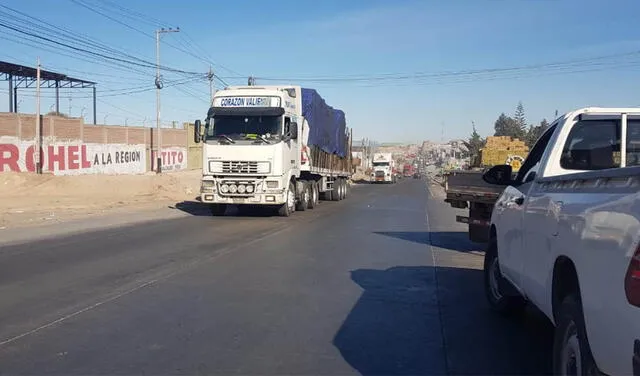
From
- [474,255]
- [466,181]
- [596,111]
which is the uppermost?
[596,111]

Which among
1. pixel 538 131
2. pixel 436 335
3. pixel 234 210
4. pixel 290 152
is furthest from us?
pixel 538 131

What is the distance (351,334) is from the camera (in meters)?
6.09

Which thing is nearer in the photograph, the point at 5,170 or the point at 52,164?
the point at 5,170

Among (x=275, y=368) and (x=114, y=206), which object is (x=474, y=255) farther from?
(x=114, y=206)

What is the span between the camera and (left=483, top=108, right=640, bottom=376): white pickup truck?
2.97 metres

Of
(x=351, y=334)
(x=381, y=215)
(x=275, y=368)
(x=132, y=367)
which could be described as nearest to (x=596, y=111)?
(x=351, y=334)

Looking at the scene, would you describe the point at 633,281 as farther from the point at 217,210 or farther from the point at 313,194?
the point at 313,194

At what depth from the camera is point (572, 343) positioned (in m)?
3.78

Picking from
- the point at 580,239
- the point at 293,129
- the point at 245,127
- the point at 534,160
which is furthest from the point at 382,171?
the point at 580,239

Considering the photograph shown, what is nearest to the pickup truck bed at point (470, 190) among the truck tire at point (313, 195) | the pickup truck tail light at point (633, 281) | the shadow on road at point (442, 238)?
the shadow on road at point (442, 238)

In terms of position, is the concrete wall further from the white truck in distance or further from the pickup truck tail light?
the pickup truck tail light

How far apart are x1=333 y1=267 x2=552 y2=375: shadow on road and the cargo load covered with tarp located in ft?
51.1

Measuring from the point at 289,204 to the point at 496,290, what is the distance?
14117 mm

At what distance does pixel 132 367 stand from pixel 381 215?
17.0 m
